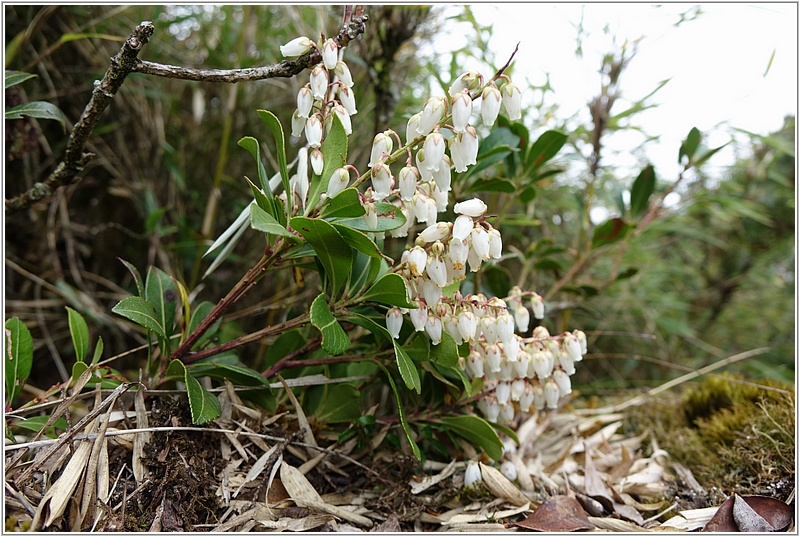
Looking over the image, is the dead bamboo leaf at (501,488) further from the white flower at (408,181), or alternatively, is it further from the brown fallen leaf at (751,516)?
the white flower at (408,181)

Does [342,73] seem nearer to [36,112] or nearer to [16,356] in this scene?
[36,112]

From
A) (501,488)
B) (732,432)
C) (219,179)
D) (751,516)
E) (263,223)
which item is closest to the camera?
(263,223)

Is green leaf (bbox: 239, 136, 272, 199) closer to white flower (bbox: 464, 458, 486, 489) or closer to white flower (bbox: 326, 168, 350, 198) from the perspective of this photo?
white flower (bbox: 326, 168, 350, 198)

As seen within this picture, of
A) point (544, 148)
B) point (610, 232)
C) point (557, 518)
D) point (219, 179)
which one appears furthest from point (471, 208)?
point (219, 179)

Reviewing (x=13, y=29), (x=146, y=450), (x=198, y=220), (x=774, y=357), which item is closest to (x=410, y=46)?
(x=198, y=220)

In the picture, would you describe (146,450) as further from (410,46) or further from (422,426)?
(410,46)

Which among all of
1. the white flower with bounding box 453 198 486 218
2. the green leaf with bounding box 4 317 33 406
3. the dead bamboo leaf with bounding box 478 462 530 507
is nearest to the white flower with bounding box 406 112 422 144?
the white flower with bounding box 453 198 486 218
